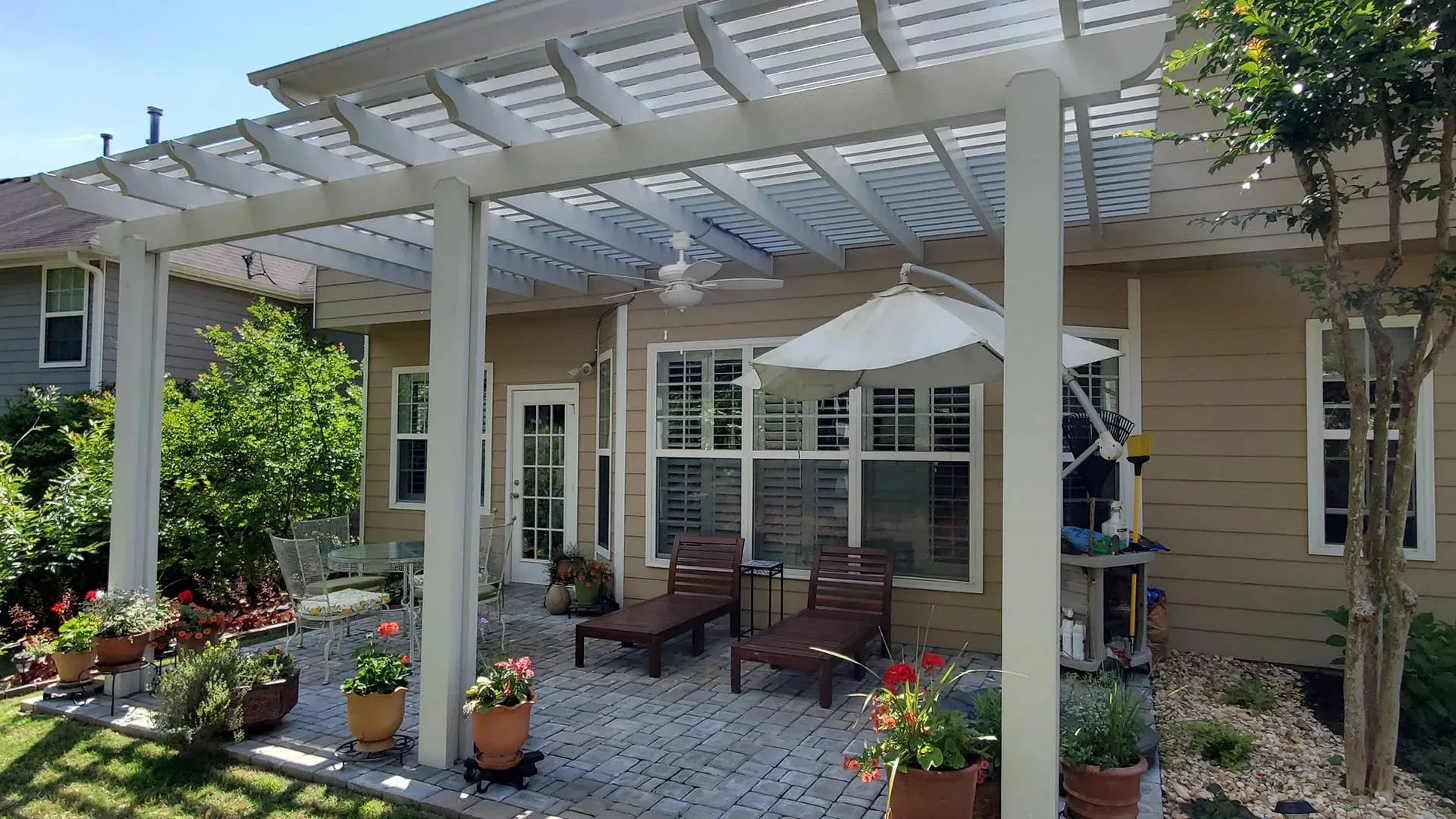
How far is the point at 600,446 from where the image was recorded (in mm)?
7352

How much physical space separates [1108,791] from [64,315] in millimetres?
11806

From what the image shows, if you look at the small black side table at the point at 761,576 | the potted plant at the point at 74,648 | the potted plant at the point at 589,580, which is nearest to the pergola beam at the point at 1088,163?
the small black side table at the point at 761,576

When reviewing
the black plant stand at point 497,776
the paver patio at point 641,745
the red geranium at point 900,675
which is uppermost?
the red geranium at point 900,675

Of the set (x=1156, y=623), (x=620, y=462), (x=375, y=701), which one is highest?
(x=620, y=462)

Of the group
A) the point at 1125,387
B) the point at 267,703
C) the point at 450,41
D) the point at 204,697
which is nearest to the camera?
the point at 204,697

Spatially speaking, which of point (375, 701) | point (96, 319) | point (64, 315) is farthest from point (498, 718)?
point (64, 315)

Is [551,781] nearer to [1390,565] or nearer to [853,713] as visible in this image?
[853,713]

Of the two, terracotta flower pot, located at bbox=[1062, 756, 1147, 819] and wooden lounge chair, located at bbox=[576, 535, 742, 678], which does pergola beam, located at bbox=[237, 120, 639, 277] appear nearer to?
wooden lounge chair, located at bbox=[576, 535, 742, 678]

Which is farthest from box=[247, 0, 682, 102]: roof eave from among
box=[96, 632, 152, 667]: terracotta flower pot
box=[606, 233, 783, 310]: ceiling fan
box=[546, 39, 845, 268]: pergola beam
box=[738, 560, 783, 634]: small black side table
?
box=[96, 632, 152, 667]: terracotta flower pot

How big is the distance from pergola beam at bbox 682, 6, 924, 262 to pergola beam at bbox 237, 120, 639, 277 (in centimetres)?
187

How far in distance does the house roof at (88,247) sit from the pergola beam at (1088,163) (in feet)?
31.3

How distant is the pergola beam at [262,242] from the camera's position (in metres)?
4.54

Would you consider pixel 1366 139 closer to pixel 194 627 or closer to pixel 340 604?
pixel 340 604

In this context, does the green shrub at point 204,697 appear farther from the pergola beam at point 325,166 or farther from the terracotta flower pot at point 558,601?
the terracotta flower pot at point 558,601
